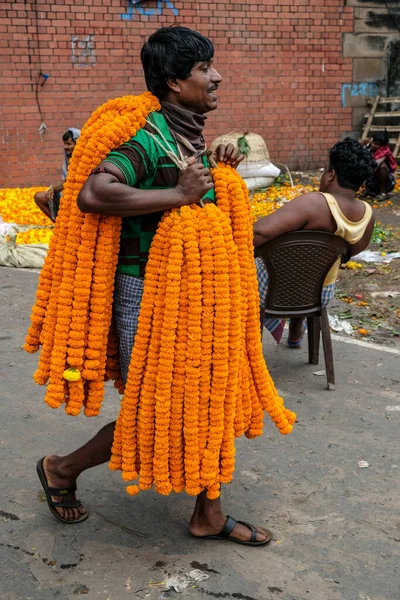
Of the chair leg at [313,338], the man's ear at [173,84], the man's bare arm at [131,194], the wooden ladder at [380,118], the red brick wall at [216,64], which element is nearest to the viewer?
the man's bare arm at [131,194]

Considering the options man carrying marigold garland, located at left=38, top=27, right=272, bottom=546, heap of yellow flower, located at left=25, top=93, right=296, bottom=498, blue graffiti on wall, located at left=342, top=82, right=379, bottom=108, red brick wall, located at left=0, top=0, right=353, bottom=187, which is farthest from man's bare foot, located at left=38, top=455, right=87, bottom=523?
blue graffiti on wall, located at left=342, top=82, right=379, bottom=108

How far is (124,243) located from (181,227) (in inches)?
11.5

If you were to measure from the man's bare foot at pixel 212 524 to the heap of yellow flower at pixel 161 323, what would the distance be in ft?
0.74

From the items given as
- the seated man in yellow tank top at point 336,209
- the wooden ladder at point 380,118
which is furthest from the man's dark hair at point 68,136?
the wooden ladder at point 380,118

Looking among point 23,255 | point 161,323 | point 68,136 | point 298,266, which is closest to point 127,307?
point 161,323

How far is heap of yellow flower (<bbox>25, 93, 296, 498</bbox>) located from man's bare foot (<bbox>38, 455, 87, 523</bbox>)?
1.42ft

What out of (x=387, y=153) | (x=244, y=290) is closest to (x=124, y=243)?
(x=244, y=290)

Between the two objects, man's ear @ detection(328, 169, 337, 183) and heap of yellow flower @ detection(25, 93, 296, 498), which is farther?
man's ear @ detection(328, 169, 337, 183)

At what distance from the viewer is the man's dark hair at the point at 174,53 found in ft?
9.11

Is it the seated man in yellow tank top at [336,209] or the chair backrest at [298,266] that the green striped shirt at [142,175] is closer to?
the seated man in yellow tank top at [336,209]

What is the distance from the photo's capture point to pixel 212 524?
10.3ft

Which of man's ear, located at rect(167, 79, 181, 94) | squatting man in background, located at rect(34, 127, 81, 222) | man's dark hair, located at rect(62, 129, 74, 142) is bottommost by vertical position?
squatting man in background, located at rect(34, 127, 81, 222)

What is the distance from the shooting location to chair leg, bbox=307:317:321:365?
17.4 ft

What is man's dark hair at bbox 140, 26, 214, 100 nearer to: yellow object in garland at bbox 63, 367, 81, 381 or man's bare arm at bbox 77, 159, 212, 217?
man's bare arm at bbox 77, 159, 212, 217
